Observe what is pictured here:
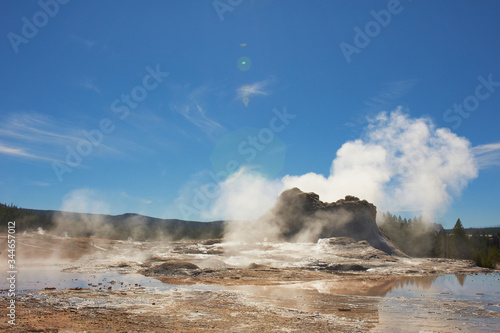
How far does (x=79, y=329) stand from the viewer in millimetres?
11211

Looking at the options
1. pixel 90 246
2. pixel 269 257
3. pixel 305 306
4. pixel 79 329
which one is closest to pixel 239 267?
pixel 269 257

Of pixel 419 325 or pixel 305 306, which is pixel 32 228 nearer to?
pixel 305 306

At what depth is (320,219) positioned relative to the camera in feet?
195

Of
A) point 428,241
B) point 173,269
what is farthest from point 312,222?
point 428,241

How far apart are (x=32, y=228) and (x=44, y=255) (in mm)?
48307

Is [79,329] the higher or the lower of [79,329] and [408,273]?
the higher

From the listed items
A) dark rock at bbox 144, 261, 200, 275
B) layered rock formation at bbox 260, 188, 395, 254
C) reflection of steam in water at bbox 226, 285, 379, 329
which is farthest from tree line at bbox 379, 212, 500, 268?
reflection of steam in water at bbox 226, 285, 379, 329

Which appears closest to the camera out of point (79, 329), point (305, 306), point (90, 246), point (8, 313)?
point (79, 329)

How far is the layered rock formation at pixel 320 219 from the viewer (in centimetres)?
5534

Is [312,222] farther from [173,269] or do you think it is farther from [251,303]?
[251,303]

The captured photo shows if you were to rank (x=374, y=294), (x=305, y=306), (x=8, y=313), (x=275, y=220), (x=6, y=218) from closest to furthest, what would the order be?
1. (x=8, y=313)
2. (x=305, y=306)
3. (x=374, y=294)
4. (x=275, y=220)
5. (x=6, y=218)

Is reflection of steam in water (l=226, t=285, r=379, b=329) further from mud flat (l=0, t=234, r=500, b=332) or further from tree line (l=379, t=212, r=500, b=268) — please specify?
tree line (l=379, t=212, r=500, b=268)

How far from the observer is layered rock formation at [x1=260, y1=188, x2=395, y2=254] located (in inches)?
2179

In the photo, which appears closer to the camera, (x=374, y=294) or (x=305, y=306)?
(x=305, y=306)
